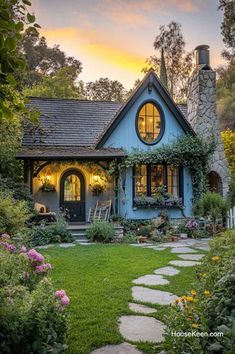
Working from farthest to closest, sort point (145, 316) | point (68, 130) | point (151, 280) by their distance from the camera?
point (68, 130), point (151, 280), point (145, 316)

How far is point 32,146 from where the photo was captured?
41.8ft

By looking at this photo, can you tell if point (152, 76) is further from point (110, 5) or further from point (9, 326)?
point (9, 326)

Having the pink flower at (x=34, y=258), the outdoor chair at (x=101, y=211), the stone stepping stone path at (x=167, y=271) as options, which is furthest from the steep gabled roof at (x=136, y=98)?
the pink flower at (x=34, y=258)

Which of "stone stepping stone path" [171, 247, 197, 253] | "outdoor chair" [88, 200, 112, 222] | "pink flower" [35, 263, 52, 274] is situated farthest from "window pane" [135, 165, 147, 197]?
"pink flower" [35, 263, 52, 274]

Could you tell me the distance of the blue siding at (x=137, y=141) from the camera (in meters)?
12.9

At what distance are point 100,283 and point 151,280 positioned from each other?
2.80 ft

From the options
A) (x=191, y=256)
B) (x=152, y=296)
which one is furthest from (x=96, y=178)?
(x=152, y=296)

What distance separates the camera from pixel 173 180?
1368 cm

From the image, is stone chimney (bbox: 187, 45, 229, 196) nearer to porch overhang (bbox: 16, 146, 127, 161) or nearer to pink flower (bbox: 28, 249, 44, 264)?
porch overhang (bbox: 16, 146, 127, 161)

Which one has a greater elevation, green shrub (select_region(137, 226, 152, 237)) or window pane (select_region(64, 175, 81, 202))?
window pane (select_region(64, 175, 81, 202))

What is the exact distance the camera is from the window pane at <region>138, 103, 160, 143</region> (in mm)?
13469

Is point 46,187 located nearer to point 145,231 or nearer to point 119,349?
point 145,231

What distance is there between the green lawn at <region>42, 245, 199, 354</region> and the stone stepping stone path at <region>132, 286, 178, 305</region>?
11 centimetres

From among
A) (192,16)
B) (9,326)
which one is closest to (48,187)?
(192,16)
